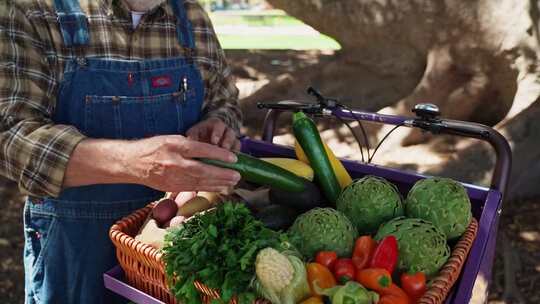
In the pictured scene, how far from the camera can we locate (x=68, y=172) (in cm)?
156

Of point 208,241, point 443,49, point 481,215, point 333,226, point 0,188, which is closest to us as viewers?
point 208,241

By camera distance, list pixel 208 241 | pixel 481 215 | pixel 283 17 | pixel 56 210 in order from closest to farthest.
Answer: pixel 208 241 < pixel 481 215 < pixel 56 210 < pixel 283 17

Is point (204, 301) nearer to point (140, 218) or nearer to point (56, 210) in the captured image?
point (140, 218)

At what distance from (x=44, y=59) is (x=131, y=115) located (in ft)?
1.08

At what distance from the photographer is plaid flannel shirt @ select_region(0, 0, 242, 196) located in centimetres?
157

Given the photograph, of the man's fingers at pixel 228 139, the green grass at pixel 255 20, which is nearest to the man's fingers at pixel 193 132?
the man's fingers at pixel 228 139

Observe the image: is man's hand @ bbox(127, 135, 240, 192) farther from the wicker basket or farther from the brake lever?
the brake lever

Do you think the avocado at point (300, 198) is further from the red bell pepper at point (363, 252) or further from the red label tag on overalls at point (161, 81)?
the red label tag on overalls at point (161, 81)

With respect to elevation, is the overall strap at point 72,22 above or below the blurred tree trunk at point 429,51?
above

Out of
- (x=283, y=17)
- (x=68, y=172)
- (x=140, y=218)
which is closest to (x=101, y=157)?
(x=68, y=172)

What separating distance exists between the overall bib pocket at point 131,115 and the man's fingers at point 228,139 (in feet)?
0.68

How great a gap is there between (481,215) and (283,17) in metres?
20.2

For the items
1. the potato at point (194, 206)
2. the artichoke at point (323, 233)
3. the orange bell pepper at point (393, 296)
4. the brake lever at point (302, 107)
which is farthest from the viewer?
the brake lever at point (302, 107)

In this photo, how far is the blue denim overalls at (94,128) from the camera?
1.81 meters
